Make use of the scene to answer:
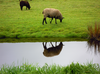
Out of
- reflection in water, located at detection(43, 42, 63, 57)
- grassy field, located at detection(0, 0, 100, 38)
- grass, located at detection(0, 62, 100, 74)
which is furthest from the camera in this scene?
grassy field, located at detection(0, 0, 100, 38)

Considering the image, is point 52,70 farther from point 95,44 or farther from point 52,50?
point 95,44

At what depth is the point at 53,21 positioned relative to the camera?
30.8ft

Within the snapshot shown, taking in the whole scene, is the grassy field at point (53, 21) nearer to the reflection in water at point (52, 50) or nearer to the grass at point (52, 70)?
the reflection in water at point (52, 50)

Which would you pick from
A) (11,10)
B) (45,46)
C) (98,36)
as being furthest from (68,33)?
(11,10)

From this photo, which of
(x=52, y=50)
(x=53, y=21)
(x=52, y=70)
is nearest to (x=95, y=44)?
(x=52, y=50)

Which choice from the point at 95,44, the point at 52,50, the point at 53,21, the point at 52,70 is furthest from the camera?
the point at 53,21

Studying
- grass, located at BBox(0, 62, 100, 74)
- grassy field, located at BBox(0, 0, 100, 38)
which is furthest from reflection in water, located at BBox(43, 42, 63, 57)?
grassy field, located at BBox(0, 0, 100, 38)

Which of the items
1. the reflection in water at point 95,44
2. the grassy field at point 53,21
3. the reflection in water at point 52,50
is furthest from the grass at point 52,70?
the grassy field at point 53,21

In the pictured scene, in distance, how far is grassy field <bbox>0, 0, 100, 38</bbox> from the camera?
734cm

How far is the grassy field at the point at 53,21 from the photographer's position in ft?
24.1

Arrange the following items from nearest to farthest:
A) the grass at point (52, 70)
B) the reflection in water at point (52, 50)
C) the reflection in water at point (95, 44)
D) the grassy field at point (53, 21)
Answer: the grass at point (52, 70) → the reflection in water at point (52, 50) → the reflection in water at point (95, 44) → the grassy field at point (53, 21)

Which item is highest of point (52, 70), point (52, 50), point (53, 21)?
point (53, 21)

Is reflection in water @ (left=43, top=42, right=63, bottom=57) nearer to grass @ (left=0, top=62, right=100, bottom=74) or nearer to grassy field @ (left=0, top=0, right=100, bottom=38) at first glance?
grass @ (left=0, top=62, right=100, bottom=74)

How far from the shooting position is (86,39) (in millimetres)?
6793
